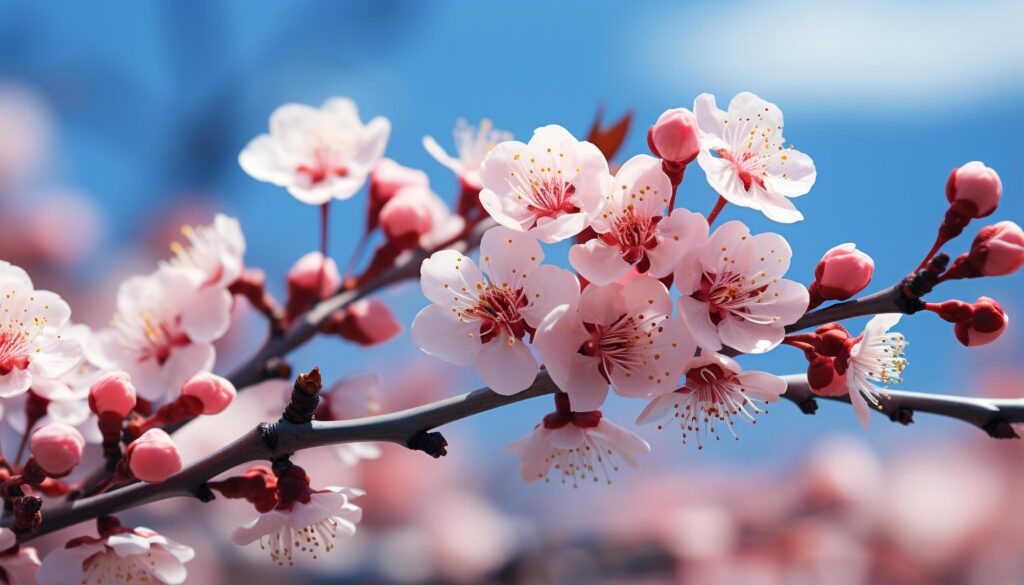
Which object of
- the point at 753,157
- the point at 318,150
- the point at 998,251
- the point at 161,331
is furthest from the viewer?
the point at 318,150

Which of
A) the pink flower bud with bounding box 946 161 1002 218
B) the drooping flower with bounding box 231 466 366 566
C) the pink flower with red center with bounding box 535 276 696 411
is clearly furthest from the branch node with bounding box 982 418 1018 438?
the drooping flower with bounding box 231 466 366 566

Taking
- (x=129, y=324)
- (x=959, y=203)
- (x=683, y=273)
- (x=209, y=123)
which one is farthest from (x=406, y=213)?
(x=209, y=123)

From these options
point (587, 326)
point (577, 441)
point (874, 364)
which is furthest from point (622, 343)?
point (874, 364)

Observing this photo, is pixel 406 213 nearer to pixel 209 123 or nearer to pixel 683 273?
pixel 683 273

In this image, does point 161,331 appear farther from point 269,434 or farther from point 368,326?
point 269,434

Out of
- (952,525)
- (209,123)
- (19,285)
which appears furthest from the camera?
(209,123)

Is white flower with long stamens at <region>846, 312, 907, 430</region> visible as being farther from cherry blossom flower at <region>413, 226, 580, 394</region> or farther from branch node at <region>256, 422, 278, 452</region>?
branch node at <region>256, 422, 278, 452</region>
